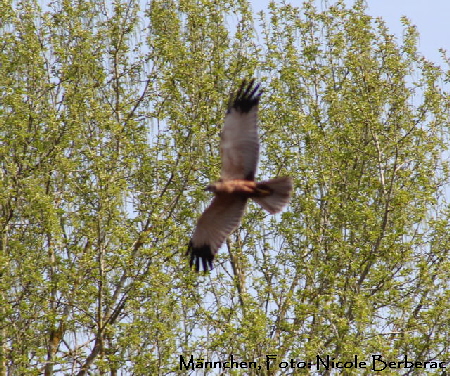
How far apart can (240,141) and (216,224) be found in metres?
1.86

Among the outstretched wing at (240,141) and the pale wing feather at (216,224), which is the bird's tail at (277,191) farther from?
the pale wing feather at (216,224)

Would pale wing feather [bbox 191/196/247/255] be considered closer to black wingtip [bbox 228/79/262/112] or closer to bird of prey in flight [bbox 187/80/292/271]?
bird of prey in flight [bbox 187/80/292/271]

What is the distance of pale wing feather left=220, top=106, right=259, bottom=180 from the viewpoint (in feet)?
60.5

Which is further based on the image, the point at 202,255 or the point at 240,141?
the point at 202,255

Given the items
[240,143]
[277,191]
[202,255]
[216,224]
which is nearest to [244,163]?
[240,143]

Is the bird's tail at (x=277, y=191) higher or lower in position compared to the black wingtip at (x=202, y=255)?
higher

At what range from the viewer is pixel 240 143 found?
18.4 m

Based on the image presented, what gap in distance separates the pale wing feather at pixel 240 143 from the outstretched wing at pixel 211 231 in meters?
1.03

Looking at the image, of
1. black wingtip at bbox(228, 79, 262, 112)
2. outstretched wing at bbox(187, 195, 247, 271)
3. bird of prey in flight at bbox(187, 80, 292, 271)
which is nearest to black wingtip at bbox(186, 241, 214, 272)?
outstretched wing at bbox(187, 195, 247, 271)

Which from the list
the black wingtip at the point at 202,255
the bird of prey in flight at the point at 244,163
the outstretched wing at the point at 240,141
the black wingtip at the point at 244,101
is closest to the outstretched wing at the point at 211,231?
the black wingtip at the point at 202,255

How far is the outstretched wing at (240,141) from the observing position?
18438mm

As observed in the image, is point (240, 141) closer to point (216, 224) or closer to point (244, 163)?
point (244, 163)

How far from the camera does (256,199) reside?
1872 centimetres

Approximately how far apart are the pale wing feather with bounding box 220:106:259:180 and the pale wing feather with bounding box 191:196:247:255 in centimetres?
96
